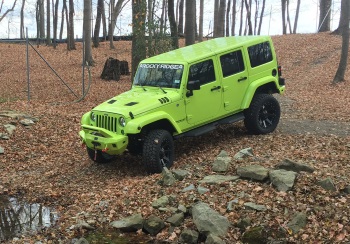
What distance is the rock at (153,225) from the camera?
19.0 ft

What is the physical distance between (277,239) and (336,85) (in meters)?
13.1

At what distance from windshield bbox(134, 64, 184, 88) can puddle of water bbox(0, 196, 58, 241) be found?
3287mm

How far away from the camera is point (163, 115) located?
7828mm

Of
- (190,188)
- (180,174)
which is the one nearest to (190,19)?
(180,174)

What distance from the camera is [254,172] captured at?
6.64 m

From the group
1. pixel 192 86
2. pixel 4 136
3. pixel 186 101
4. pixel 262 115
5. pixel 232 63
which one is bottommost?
pixel 4 136

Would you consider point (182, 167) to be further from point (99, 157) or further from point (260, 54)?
point (260, 54)

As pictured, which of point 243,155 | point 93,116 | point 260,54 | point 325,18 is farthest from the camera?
point 325,18

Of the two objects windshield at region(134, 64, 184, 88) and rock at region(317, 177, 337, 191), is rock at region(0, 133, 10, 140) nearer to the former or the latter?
windshield at region(134, 64, 184, 88)

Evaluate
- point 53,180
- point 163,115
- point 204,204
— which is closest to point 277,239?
point 204,204

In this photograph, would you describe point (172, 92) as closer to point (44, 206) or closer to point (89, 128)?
point (89, 128)

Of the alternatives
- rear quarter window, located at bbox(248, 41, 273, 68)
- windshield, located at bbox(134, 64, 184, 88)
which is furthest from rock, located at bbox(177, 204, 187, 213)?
rear quarter window, located at bbox(248, 41, 273, 68)

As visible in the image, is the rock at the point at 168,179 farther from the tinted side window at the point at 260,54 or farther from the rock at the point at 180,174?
the tinted side window at the point at 260,54

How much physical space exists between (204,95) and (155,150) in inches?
66.6
